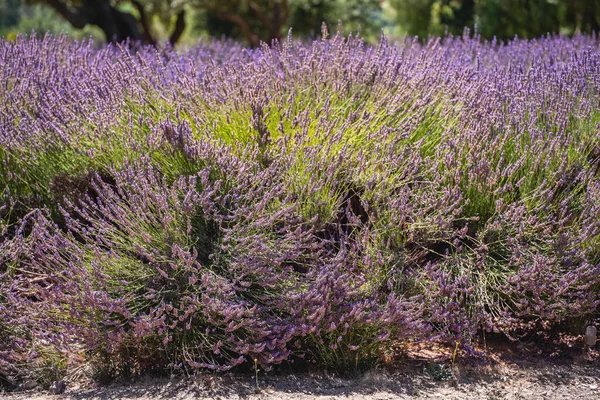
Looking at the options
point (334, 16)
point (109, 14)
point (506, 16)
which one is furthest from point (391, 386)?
point (334, 16)

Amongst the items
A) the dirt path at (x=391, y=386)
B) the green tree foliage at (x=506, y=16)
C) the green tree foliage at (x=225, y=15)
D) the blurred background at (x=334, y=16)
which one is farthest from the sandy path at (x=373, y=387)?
the green tree foliage at (x=225, y=15)

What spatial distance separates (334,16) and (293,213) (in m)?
13.6

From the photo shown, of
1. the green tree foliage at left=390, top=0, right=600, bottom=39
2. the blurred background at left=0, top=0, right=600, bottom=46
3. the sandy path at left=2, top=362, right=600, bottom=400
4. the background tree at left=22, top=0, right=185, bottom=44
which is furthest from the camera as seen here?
the background tree at left=22, top=0, right=185, bottom=44

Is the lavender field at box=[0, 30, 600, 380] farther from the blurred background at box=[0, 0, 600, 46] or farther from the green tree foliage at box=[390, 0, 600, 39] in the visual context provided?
the green tree foliage at box=[390, 0, 600, 39]

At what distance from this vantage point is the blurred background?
1097cm

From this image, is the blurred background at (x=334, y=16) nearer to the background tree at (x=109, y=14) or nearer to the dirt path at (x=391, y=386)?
the background tree at (x=109, y=14)

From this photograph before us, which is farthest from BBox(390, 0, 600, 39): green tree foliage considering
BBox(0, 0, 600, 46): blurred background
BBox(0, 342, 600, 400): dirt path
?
BBox(0, 342, 600, 400): dirt path

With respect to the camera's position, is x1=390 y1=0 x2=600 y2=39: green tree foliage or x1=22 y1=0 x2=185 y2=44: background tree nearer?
x1=390 y1=0 x2=600 y2=39: green tree foliage

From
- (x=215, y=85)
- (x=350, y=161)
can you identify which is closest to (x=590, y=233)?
(x=350, y=161)

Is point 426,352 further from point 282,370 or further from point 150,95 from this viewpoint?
point 150,95

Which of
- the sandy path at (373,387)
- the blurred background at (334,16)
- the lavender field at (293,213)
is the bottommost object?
the sandy path at (373,387)

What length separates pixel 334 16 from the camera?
16.0 m

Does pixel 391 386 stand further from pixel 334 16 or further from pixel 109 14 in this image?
pixel 334 16

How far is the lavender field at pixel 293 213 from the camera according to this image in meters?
2.90
